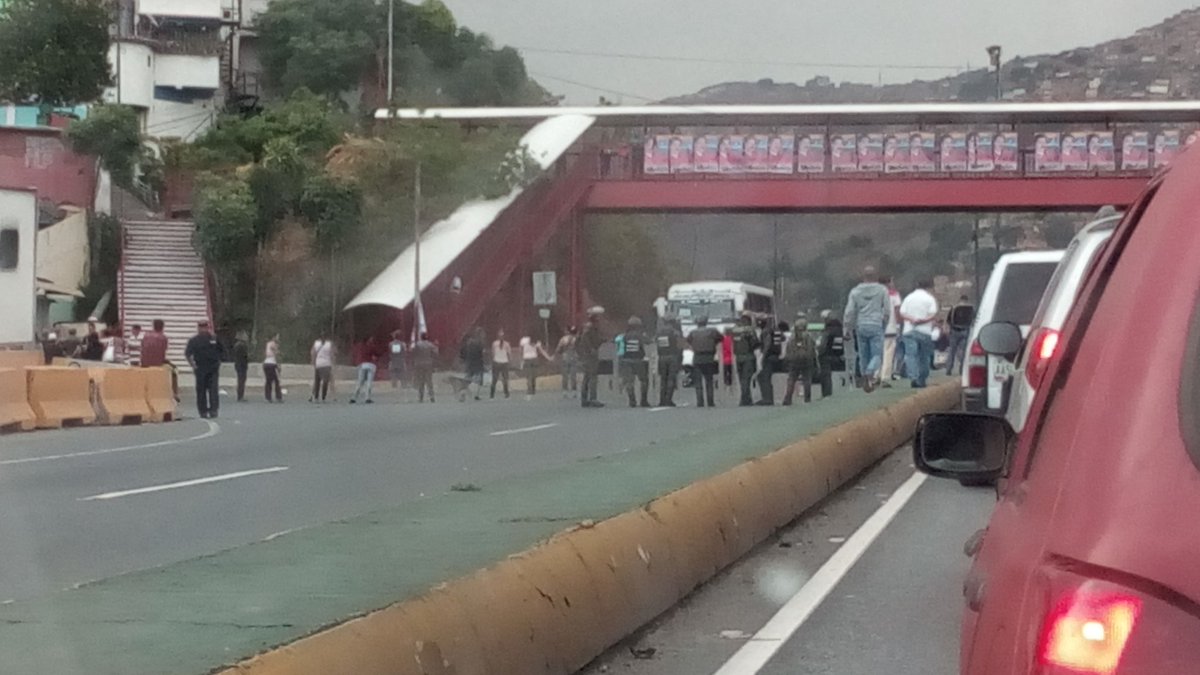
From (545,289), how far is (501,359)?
43.6 feet

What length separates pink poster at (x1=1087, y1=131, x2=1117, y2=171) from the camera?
42875 mm

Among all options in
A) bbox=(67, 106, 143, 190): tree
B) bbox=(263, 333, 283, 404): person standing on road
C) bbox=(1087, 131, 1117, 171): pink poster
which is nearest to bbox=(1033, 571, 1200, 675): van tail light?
bbox=(263, 333, 283, 404): person standing on road

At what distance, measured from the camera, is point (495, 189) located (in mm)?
32344

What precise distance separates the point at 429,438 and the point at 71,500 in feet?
27.8

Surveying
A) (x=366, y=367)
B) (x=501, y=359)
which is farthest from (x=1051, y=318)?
(x=501, y=359)

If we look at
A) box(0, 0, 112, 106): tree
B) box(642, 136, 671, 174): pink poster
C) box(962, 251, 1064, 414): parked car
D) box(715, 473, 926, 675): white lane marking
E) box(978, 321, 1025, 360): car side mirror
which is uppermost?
box(642, 136, 671, 174): pink poster

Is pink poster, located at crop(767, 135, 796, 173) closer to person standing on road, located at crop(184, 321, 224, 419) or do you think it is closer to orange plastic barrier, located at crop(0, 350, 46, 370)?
person standing on road, located at crop(184, 321, 224, 419)

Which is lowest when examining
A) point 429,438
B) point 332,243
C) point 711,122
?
point 429,438

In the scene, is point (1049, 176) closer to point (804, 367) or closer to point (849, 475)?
point (804, 367)

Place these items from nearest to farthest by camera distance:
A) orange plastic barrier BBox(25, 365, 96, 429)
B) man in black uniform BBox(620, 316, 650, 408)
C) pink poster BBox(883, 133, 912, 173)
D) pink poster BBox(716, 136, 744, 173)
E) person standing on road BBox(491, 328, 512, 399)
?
orange plastic barrier BBox(25, 365, 96, 429)
man in black uniform BBox(620, 316, 650, 408)
person standing on road BBox(491, 328, 512, 399)
pink poster BBox(716, 136, 744, 173)
pink poster BBox(883, 133, 912, 173)

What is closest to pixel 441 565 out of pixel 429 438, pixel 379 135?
pixel 429 438

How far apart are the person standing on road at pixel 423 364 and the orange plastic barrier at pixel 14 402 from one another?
6.85 meters

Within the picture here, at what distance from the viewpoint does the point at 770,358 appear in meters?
30.7

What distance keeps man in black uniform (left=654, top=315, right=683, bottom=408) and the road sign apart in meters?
6.77
